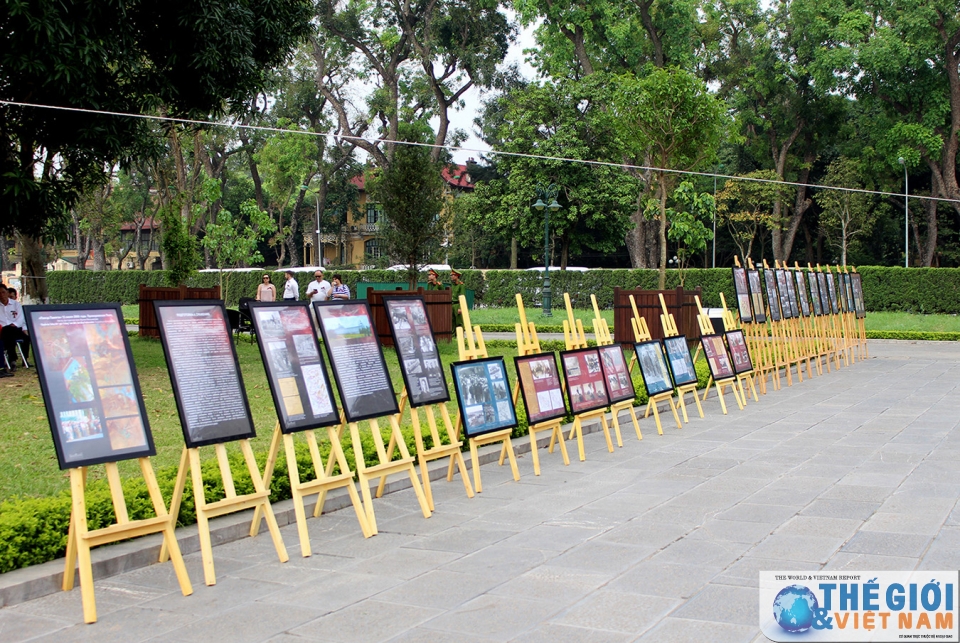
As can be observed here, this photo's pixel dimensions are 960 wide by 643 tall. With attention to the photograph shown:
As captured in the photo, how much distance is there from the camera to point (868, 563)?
5.42m

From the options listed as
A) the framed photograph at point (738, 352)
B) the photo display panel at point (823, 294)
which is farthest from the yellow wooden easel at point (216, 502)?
the photo display panel at point (823, 294)

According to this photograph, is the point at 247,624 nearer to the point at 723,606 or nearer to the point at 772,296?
the point at 723,606

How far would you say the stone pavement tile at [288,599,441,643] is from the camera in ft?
14.3

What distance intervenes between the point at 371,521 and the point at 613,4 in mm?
36415

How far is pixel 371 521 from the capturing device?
20.7ft

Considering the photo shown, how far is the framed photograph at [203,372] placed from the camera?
5.51 metres

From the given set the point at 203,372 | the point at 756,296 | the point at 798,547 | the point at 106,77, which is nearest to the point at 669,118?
the point at 756,296

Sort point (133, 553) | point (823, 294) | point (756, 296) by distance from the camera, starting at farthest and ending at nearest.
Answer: point (823, 294), point (756, 296), point (133, 553)

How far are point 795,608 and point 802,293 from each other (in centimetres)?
1319

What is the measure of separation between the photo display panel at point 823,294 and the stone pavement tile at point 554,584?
45.2ft

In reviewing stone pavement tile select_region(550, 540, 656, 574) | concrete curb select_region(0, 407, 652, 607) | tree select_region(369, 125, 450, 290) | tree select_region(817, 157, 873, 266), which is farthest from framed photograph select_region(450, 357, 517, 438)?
tree select_region(817, 157, 873, 266)

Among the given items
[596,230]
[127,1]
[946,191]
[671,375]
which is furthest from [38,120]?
[946,191]

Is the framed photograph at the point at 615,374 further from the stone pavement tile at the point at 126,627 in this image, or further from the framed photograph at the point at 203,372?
the stone pavement tile at the point at 126,627

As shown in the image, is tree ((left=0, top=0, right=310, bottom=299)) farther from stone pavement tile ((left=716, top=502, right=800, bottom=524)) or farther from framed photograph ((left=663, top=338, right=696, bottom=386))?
stone pavement tile ((left=716, top=502, right=800, bottom=524))
